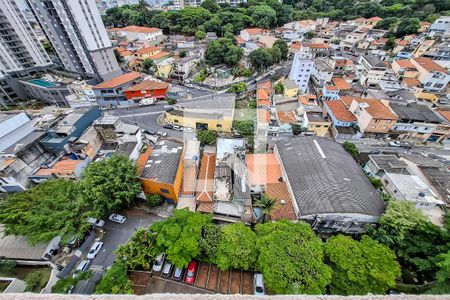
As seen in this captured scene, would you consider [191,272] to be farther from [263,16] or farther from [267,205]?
[263,16]

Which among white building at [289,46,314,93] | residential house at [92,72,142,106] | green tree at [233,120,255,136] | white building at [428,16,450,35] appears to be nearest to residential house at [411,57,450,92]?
white building at [428,16,450,35]

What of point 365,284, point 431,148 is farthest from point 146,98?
point 431,148

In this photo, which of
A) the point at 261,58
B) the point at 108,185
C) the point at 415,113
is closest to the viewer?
the point at 108,185

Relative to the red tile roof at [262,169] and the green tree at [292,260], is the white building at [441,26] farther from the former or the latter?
the green tree at [292,260]

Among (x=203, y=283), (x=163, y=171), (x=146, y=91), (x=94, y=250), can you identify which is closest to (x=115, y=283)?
(x=94, y=250)

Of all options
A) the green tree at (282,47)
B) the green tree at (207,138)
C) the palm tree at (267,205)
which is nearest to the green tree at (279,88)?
the green tree at (282,47)

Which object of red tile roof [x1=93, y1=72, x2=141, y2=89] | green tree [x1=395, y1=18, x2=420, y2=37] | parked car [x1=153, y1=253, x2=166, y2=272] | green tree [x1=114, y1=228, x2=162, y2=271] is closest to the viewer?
green tree [x1=114, y1=228, x2=162, y2=271]

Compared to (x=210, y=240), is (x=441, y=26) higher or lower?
higher

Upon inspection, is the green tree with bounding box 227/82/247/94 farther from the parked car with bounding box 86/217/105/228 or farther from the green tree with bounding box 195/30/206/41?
the parked car with bounding box 86/217/105/228
